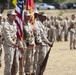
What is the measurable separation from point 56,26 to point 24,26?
69.5ft

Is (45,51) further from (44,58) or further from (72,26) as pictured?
(72,26)

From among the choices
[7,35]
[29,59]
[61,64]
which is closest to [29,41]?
[29,59]

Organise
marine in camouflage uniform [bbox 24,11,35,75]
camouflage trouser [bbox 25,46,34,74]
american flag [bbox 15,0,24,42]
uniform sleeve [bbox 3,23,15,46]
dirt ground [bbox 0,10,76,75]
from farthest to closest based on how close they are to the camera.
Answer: dirt ground [bbox 0,10,76,75] < camouflage trouser [bbox 25,46,34,74] < marine in camouflage uniform [bbox 24,11,35,75] < uniform sleeve [bbox 3,23,15,46] < american flag [bbox 15,0,24,42]

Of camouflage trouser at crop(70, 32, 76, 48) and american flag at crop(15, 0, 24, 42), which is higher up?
american flag at crop(15, 0, 24, 42)

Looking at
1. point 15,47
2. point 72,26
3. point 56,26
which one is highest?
point 15,47

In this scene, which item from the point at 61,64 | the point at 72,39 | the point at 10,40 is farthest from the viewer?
the point at 72,39

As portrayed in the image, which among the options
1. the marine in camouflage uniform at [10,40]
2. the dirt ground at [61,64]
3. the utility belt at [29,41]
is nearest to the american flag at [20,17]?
the marine in camouflage uniform at [10,40]

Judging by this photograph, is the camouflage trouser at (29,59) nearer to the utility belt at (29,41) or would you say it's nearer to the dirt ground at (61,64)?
the utility belt at (29,41)

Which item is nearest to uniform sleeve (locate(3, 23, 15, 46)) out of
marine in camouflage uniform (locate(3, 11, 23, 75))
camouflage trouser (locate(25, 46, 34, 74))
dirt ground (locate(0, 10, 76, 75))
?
marine in camouflage uniform (locate(3, 11, 23, 75))

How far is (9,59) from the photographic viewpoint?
43.7ft

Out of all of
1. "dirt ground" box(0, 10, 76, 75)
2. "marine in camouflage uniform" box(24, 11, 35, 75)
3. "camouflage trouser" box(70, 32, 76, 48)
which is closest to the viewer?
"marine in camouflage uniform" box(24, 11, 35, 75)

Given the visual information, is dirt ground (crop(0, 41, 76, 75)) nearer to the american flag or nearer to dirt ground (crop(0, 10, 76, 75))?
dirt ground (crop(0, 10, 76, 75))

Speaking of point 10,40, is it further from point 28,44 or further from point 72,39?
point 72,39

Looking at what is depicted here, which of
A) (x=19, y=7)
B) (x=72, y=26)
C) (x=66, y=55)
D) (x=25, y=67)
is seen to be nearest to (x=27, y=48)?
(x=25, y=67)
